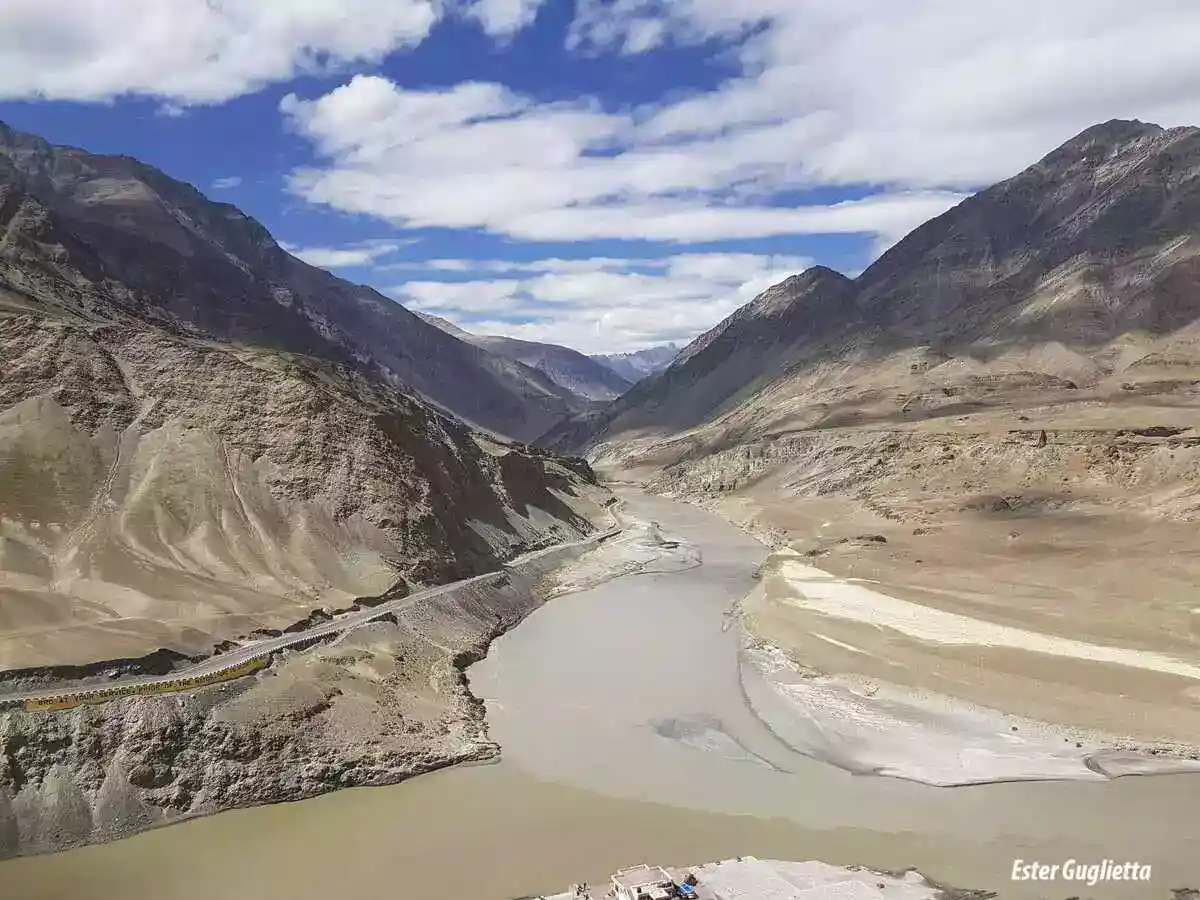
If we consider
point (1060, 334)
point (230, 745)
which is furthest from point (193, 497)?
point (1060, 334)

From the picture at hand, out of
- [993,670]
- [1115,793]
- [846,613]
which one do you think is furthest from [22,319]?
[1115,793]

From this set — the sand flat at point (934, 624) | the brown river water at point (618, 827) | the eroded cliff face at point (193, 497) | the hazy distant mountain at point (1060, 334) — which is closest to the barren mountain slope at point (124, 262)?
the eroded cliff face at point (193, 497)

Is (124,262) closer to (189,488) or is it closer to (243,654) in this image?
(189,488)

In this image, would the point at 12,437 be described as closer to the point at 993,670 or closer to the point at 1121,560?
the point at 993,670

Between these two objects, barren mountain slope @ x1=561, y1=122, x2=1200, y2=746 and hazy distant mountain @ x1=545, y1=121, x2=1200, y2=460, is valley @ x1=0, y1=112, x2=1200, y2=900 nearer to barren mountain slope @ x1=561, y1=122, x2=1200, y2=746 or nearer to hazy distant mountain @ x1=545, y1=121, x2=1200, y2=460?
barren mountain slope @ x1=561, y1=122, x2=1200, y2=746

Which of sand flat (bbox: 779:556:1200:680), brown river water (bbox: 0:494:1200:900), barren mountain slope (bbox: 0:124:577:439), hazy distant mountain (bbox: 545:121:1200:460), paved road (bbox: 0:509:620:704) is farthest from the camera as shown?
hazy distant mountain (bbox: 545:121:1200:460)

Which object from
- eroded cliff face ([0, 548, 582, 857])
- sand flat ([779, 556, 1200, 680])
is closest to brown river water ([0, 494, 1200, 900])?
eroded cliff face ([0, 548, 582, 857])
